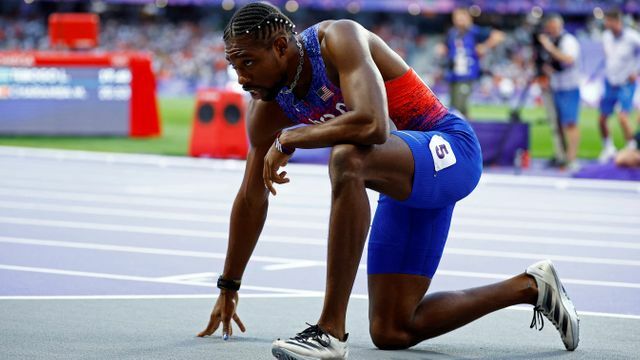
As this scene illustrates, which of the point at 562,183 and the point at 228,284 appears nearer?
the point at 228,284

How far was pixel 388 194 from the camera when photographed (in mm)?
4215

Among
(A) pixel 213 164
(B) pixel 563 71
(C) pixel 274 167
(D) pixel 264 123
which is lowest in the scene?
(A) pixel 213 164

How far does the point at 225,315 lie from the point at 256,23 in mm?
1262

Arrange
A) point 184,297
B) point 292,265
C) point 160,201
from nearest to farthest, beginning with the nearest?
1. point 184,297
2. point 292,265
3. point 160,201

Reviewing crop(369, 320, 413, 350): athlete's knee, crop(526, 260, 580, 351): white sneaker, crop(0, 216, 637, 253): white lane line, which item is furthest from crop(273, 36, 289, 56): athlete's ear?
crop(0, 216, 637, 253): white lane line

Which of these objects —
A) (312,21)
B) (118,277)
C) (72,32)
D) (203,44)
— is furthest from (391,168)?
(312,21)

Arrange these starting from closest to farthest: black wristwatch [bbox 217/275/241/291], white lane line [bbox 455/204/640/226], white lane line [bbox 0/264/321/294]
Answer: black wristwatch [bbox 217/275/241/291]
white lane line [bbox 0/264/321/294]
white lane line [bbox 455/204/640/226]

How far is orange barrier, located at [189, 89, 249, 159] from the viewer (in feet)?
50.4

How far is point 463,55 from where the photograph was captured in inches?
624

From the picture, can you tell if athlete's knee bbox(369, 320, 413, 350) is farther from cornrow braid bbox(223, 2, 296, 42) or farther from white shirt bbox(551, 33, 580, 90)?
white shirt bbox(551, 33, 580, 90)

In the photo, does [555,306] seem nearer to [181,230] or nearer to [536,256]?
[536,256]

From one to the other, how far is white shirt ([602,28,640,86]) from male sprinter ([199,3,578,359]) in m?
10.5

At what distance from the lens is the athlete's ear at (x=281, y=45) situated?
4156 millimetres

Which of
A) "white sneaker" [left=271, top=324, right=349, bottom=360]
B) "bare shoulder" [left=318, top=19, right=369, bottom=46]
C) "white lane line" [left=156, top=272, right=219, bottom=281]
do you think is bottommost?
"white lane line" [left=156, top=272, right=219, bottom=281]
